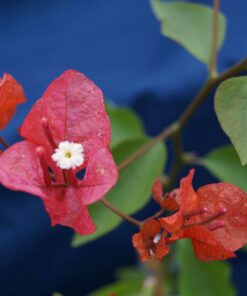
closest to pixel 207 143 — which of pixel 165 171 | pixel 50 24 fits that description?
pixel 165 171

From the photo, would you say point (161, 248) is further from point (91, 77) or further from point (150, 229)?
point (91, 77)

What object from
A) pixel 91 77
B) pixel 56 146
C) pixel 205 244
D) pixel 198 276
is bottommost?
pixel 198 276

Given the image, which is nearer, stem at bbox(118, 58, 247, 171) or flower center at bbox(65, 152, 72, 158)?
flower center at bbox(65, 152, 72, 158)

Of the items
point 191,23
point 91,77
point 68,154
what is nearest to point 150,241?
point 68,154

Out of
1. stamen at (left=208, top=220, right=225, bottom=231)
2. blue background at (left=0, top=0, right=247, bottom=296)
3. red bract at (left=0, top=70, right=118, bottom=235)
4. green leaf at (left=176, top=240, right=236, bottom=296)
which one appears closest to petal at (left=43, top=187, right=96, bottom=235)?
red bract at (left=0, top=70, right=118, bottom=235)

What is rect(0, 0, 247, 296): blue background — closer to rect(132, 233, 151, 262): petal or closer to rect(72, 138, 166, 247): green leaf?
rect(72, 138, 166, 247): green leaf

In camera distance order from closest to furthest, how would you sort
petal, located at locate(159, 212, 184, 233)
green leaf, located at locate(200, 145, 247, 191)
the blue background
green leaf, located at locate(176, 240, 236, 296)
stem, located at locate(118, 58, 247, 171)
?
petal, located at locate(159, 212, 184, 233) → stem, located at locate(118, 58, 247, 171) → green leaf, located at locate(200, 145, 247, 191) → green leaf, located at locate(176, 240, 236, 296) → the blue background
